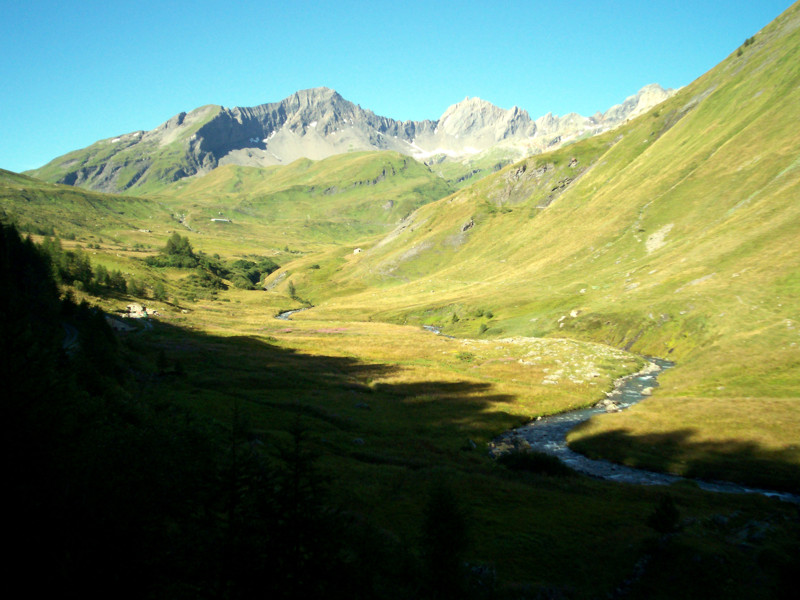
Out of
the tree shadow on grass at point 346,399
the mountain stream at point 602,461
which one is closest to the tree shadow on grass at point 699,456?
the mountain stream at point 602,461

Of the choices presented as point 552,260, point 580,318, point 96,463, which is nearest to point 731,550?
point 96,463

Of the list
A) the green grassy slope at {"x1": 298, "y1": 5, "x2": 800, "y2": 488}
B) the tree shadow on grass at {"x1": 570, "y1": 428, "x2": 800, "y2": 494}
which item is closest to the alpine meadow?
the tree shadow on grass at {"x1": 570, "y1": 428, "x2": 800, "y2": 494}

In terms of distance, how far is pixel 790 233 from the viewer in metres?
88.7

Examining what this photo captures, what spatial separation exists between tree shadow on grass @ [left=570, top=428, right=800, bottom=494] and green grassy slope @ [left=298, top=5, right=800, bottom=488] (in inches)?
67.7

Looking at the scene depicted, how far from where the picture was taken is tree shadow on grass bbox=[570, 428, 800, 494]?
36.8 metres

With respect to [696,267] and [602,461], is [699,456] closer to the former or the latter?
[602,461]

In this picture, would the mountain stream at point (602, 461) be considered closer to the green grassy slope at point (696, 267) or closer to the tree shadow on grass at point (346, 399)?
the tree shadow on grass at point (346, 399)

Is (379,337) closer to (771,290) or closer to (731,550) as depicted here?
(771,290)

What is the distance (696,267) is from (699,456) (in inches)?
2934

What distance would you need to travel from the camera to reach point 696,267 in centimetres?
9950

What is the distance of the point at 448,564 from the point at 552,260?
159 m

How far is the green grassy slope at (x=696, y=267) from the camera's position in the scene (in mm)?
65375

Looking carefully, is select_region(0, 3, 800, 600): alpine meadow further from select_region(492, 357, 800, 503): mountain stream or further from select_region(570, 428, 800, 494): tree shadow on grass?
select_region(492, 357, 800, 503): mountain stream

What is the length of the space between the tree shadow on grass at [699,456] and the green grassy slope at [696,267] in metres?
1.72
